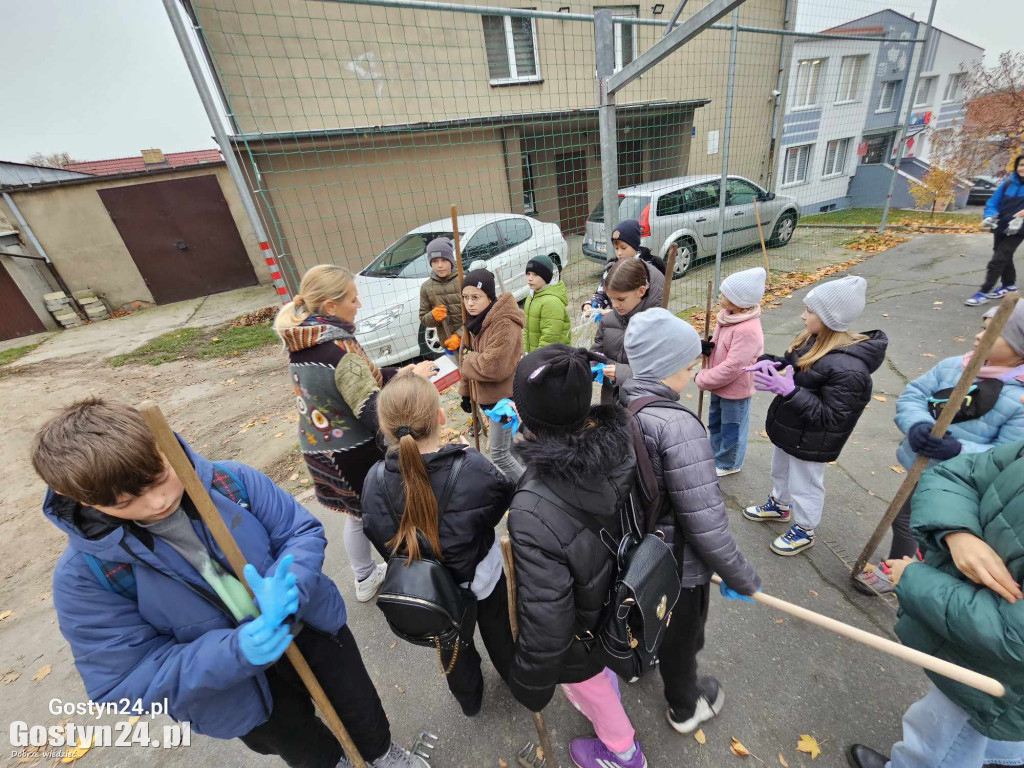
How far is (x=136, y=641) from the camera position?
1.15 m

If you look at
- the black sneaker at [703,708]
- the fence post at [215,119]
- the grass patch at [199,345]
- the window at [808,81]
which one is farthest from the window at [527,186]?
the window at [808,81]

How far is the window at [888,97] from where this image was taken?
1617 cm

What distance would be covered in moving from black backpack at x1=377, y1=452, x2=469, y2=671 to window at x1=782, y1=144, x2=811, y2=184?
17.4 metres

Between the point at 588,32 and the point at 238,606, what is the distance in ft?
38.9

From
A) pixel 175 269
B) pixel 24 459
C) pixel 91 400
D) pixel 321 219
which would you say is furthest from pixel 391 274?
pixel 175 269

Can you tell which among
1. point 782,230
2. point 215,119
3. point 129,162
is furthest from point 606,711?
point 129,162

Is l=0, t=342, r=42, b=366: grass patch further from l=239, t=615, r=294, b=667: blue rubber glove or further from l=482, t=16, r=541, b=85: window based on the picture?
l=239, t=615, r=294, b=667: blue rubber glove

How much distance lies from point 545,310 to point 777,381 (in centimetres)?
167

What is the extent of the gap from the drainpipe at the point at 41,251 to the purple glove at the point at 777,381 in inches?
632

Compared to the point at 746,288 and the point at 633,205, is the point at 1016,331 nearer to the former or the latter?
the point at 746,288

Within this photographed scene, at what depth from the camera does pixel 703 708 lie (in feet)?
5.98

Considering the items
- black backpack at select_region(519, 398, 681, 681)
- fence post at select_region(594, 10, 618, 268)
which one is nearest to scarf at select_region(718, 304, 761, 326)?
fence post at select_region(594, 10, 618, 268)

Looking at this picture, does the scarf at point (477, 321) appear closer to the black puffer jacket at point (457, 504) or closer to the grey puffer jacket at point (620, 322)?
the grey puffer jacket at point (620, 322)

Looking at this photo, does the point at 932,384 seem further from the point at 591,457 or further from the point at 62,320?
the point at 62,320
